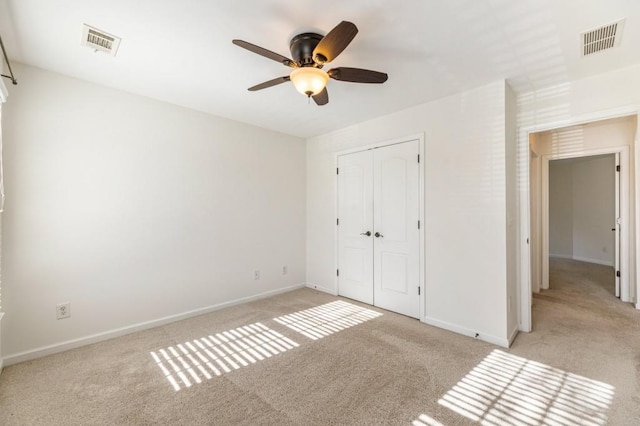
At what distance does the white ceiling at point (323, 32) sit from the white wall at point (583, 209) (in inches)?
212

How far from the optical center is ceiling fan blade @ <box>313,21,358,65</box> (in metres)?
1.45

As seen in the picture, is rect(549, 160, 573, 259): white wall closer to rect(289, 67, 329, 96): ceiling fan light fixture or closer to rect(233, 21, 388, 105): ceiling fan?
rect(233, 21, 388, 105): ceiling fan

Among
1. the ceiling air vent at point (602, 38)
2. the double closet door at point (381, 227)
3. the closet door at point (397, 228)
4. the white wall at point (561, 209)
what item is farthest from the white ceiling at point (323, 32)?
the white wall at point (561, 209)

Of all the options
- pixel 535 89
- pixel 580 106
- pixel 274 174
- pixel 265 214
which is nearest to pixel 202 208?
pixel 265 214

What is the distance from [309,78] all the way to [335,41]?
0.30m

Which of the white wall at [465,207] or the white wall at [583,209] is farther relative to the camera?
the white wall at [583,209]

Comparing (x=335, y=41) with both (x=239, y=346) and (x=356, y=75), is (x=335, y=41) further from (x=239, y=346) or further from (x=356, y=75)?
(x=239, y=346)

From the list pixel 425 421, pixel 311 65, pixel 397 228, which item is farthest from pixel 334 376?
pixel 311 65

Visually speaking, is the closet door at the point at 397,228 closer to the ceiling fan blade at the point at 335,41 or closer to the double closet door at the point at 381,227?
the double closet door at the point at 381,227

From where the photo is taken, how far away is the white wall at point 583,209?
6133 millimetres

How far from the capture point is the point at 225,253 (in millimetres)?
3611

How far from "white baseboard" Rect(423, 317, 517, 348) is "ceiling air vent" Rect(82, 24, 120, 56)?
374 cm

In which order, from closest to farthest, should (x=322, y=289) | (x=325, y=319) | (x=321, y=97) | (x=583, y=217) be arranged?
(x=321, y=97)
(x=325, y=319)
(x=322, y=289)
(x=583, y=217)

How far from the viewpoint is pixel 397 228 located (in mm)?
3438
